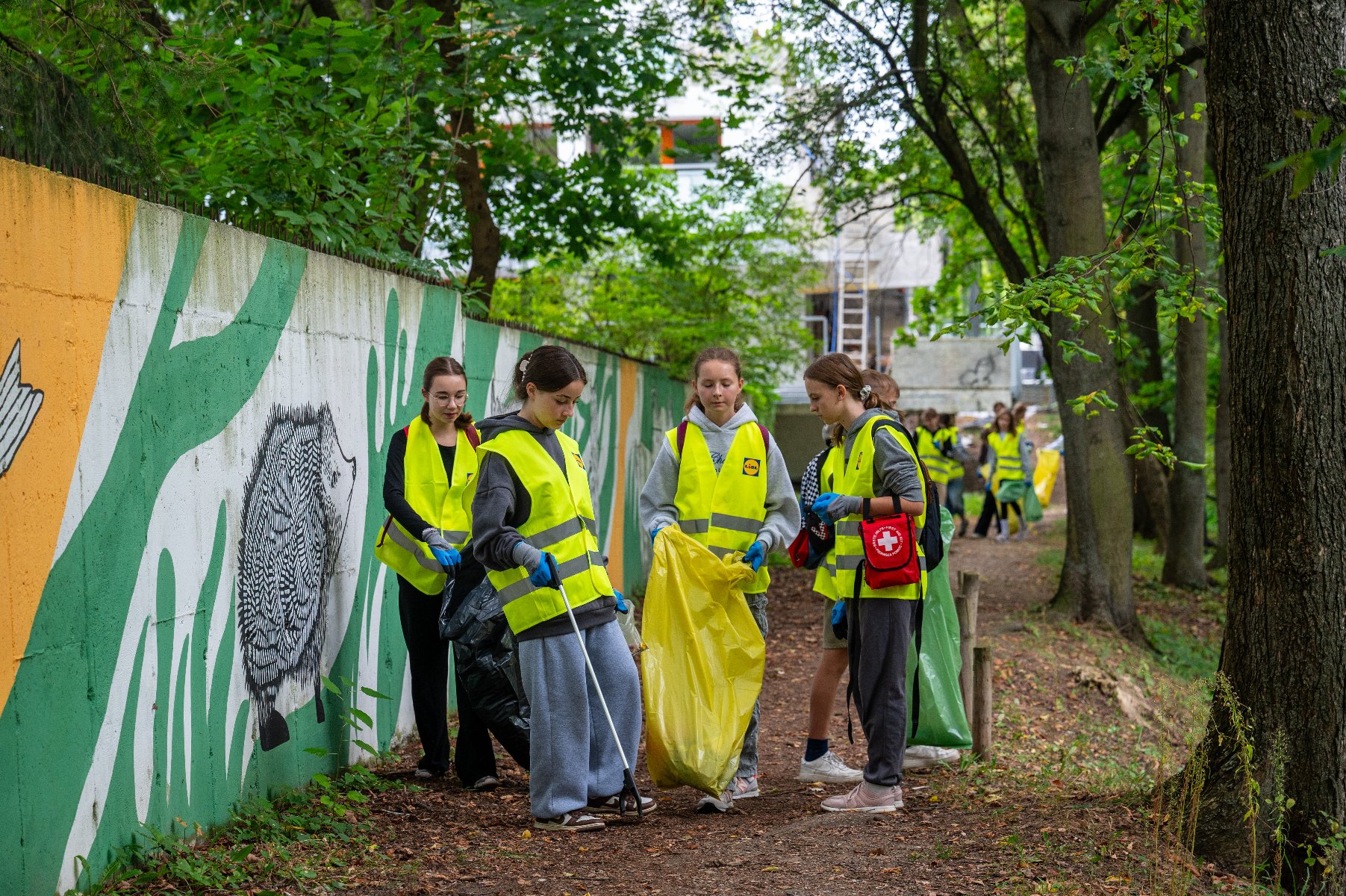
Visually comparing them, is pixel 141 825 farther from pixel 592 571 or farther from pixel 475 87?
pixel 475 87

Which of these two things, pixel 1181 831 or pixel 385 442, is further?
pixel 385 442

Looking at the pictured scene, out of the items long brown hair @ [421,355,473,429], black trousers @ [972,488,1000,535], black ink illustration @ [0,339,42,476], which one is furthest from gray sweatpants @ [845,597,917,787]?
black trousers @ [972,488,1000,535]

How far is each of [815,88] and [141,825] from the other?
11.2 metres

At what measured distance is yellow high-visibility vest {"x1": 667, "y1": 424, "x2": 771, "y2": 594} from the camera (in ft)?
17.8

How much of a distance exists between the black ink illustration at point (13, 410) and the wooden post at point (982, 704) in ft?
14.6

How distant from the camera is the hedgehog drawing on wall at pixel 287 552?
4895 millimetres

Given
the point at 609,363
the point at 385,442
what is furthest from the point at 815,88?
the point at 385,442

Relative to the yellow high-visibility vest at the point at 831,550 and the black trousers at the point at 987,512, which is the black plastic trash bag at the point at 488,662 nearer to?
the yellow high-visibility vest at the point at 831,550

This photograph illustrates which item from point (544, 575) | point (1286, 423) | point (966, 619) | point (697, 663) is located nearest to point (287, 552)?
point (544, 575)

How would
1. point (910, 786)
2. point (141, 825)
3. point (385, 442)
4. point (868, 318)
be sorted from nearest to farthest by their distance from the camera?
point (141, 825), point (910, 786), point (385, 442), point (868, 318)

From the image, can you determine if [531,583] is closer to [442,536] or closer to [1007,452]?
[442,536]

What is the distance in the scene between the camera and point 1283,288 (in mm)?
4477

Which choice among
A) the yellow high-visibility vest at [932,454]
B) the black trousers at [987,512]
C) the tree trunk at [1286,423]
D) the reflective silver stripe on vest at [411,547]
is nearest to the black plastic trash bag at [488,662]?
the reflective silver stripe on vest at [411,547]

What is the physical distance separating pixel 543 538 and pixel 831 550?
54.8 inches
